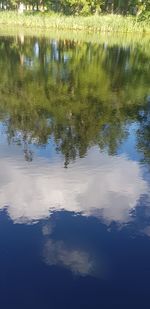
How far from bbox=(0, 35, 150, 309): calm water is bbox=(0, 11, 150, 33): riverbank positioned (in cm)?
3930

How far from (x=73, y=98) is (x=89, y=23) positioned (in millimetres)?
45109

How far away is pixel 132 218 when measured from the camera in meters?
11.8

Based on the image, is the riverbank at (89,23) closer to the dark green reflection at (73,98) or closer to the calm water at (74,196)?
the dark green reflection at (73,98)

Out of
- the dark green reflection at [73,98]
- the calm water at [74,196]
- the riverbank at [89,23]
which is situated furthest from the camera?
the riverbank at [89,23]

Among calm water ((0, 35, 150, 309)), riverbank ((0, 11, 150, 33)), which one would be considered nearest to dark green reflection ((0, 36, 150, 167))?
calm water ((0, 35, 150, 309))

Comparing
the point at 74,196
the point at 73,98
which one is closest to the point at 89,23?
the point at 73,98

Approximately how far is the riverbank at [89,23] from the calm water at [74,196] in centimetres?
3930

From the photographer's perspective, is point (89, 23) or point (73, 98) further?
point (89, 23)

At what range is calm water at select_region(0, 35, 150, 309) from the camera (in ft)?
29.1

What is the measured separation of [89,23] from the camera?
65500 mm

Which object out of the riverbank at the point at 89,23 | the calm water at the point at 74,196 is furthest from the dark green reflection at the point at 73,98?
the riverbank at the point at 89,23

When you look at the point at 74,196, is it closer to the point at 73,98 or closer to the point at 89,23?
the point at 73,98

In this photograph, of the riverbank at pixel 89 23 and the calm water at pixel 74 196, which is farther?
the riverbank at pixel 89 23

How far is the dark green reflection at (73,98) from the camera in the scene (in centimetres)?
1820
